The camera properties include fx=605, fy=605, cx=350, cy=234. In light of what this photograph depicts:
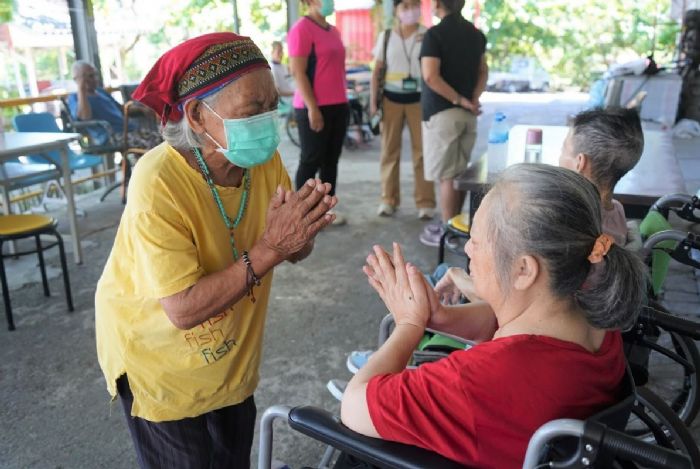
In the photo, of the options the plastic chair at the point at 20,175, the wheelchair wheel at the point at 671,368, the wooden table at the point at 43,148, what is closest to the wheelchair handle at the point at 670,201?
the wheelchair wheel at the point at 671,368

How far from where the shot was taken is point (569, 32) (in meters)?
13.8

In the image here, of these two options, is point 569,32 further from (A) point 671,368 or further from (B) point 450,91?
(A) point 671,368

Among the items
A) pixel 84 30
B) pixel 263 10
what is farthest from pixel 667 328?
pixel 263 10

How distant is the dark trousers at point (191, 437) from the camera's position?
138 cm

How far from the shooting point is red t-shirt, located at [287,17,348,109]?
3758 mm

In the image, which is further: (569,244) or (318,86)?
(318,86)

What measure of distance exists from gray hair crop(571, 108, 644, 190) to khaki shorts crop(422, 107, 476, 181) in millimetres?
1743

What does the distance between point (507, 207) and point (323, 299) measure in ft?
7.51

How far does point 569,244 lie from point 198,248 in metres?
0.73

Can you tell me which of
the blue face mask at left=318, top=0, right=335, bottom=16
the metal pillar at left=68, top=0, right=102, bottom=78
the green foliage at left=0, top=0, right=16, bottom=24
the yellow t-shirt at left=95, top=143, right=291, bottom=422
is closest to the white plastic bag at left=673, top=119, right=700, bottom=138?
the blue face mask at left=318, top=0, right=335, bottom=16

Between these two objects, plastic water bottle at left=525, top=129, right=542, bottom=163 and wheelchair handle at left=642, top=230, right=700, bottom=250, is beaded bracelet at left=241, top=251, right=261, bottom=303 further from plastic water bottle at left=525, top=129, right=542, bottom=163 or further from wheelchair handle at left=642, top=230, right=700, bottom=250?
plastic water bottle at left=525, top=129, right=542, bottom=163

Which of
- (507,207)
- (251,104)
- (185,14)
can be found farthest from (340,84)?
(185,14)

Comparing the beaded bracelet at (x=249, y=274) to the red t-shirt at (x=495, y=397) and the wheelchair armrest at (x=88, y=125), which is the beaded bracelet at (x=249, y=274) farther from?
the wheelchair armrest at (x=88, y=125)

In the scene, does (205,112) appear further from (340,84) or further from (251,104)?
(340,84)
